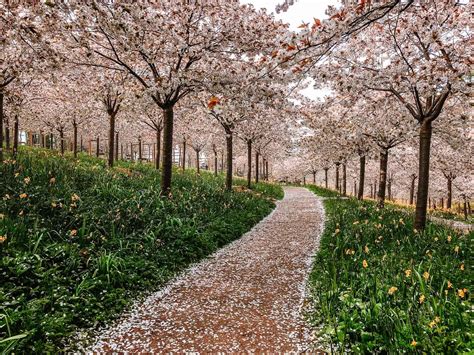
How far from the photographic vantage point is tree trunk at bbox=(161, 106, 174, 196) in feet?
35.0

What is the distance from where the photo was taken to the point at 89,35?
8344 millimetres

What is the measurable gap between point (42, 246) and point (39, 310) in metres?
1.81

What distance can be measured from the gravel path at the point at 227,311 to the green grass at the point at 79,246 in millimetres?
491

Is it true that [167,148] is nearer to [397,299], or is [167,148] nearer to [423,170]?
[423,170]

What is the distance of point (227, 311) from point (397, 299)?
104 inches

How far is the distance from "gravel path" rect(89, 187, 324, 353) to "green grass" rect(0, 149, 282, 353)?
491mm

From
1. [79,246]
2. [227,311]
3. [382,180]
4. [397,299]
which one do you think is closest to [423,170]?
[397,299]

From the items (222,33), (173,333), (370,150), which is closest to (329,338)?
(173,333)

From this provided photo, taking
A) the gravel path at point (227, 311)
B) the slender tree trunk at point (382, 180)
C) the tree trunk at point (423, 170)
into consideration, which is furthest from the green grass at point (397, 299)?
the slender tree trunk at point (382, 180)

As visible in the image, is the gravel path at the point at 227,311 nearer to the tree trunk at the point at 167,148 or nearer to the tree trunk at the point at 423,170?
the tree trunk at the point at 423,170

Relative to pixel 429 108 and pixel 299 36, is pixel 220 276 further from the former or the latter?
pixel 429 108

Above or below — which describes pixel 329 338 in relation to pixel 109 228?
below

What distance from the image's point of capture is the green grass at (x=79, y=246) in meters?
4.07

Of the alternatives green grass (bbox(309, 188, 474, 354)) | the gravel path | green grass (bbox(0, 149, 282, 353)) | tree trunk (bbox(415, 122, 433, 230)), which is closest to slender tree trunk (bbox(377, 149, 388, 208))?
tree trunk (bbox(415, 122, 433, 230))
